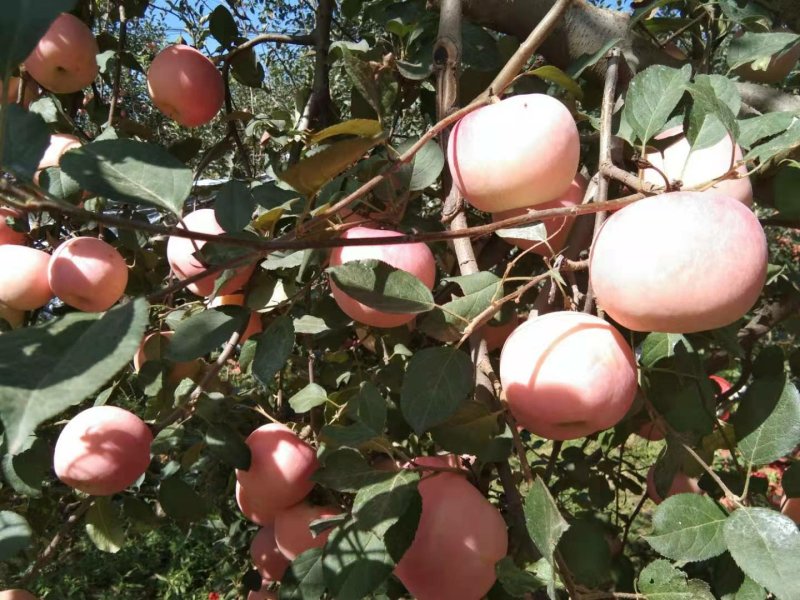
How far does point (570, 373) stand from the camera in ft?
1.70

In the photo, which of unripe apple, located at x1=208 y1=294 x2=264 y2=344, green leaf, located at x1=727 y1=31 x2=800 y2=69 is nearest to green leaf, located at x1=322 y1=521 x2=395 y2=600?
unripe apple, located at x1=208 y1=294 x2=264 y2=344

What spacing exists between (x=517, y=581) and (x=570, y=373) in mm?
170

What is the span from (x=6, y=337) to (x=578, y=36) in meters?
0.79

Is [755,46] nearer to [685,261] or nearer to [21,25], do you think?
[685,261]

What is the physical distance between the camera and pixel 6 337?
0.32m

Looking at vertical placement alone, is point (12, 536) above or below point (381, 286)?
below

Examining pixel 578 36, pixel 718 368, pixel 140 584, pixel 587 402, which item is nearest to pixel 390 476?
pixel 587 402

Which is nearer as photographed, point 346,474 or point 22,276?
point 346,474

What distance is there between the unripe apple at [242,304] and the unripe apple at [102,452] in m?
0.19

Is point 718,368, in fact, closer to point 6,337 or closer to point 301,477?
point 301,477

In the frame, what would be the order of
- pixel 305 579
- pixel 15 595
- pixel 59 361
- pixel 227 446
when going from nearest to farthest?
pixel 59 361
pixel 305 579
pixel 227 446
pixel 15 595

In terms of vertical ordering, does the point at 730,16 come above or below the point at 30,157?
below

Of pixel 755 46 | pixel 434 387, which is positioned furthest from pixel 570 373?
pixel 755 46

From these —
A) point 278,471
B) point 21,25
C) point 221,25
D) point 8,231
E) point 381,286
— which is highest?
point 21,25
